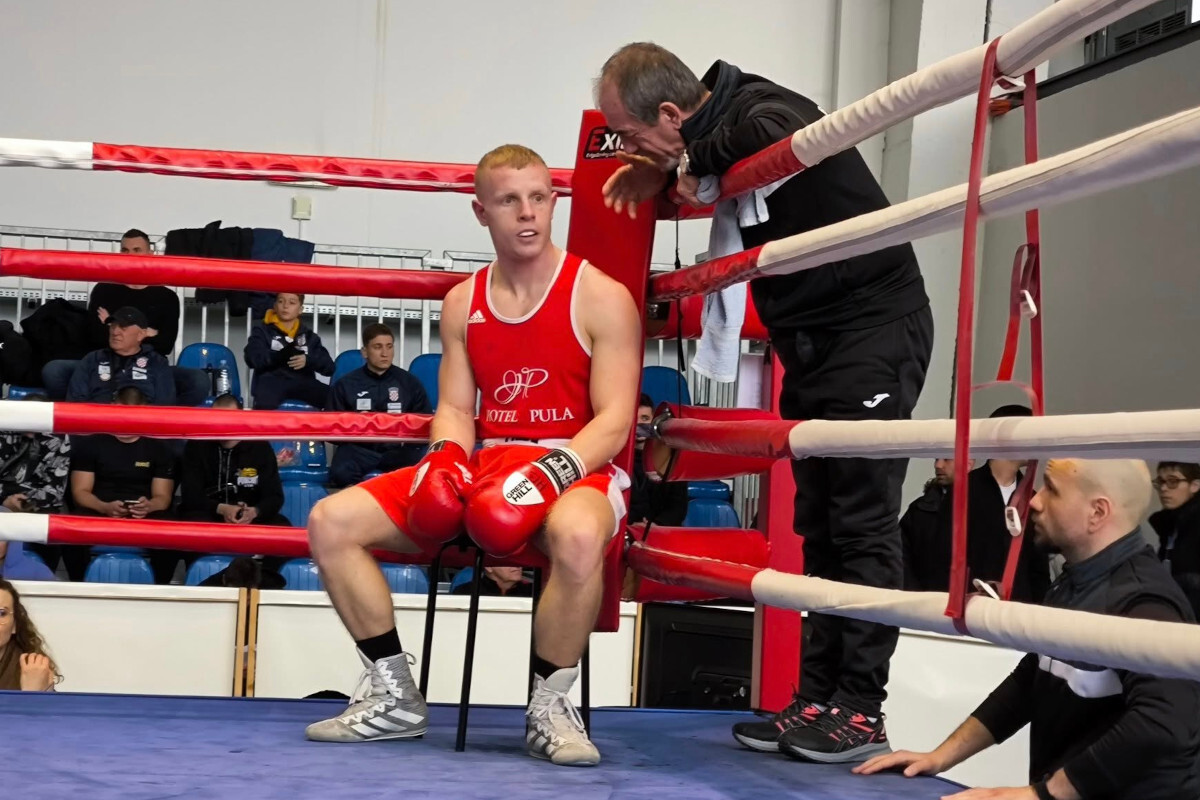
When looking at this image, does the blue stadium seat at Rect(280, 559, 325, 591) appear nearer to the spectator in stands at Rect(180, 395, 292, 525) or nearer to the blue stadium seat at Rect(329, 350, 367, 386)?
the spectator in stands at Rect(180, 395, 292, 525)

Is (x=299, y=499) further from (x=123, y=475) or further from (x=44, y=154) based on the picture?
(x=44, y=154)

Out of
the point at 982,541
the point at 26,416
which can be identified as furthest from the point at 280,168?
the point at 982,541

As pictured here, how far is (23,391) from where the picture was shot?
589 cm

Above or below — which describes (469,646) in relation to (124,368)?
below

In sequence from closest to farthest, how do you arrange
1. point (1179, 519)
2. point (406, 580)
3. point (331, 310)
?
point (1179, 519), point (406, 580), point (331, 310)

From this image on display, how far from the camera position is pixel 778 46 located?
26.1 feet

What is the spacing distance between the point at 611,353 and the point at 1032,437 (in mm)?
1039

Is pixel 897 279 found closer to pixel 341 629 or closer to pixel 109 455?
pixel 341 629

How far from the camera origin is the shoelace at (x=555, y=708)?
1875mm

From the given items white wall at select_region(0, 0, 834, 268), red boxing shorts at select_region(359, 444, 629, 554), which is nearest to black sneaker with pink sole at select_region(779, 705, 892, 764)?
red boxing shorts at select_region(359, 444, 629, 554)

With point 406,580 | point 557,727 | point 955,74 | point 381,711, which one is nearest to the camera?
point 955,74

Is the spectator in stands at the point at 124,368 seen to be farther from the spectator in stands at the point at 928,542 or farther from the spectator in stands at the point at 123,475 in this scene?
the spectator in stands at the point at 928,542

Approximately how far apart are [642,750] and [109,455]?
4.06 meters

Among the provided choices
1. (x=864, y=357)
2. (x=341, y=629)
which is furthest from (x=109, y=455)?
(x=864, y=357)
